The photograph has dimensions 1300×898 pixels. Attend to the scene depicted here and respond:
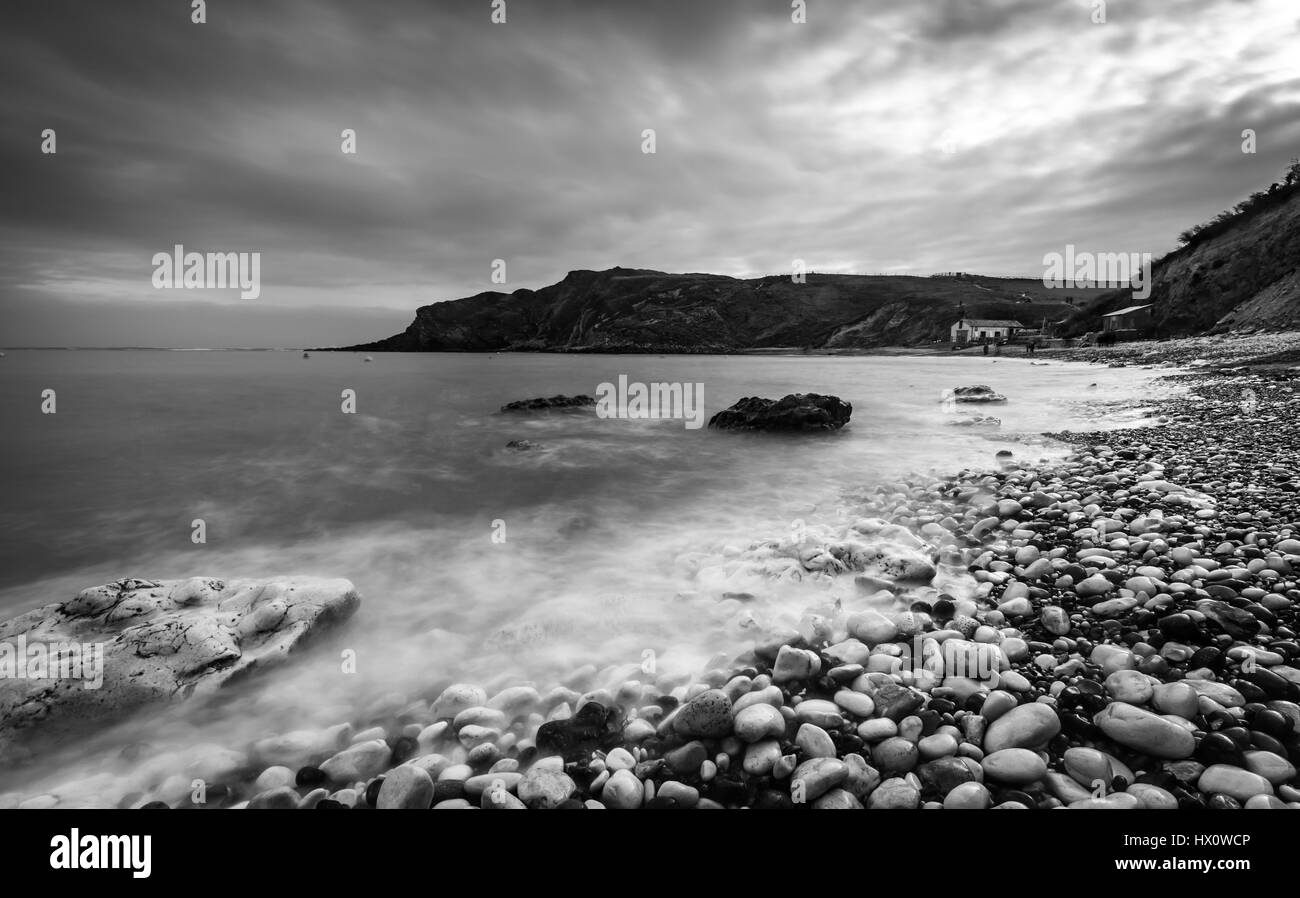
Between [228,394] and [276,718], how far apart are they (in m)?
32.0

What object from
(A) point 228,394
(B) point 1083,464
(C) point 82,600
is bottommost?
(C) point 82,600

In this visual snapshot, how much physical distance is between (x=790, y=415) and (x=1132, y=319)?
5376cm

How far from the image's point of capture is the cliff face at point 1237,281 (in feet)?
103

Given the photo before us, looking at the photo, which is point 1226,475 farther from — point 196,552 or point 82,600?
point 196,552

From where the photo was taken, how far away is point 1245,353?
22.1 metres

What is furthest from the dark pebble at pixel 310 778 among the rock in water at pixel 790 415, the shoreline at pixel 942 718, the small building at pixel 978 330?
the small building at pixel 978 330

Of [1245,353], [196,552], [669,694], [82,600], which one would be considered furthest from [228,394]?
[1245,353]

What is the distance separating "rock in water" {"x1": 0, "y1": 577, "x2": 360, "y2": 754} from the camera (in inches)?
129

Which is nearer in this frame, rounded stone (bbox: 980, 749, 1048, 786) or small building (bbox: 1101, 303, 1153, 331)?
rounded stone (bbox: 980, 749, 1048, 786)

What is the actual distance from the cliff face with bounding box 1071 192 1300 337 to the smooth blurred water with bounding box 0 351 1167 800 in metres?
25.6

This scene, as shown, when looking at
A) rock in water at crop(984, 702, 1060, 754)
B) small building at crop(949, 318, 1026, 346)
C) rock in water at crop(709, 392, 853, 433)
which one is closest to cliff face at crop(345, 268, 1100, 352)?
small building at crop(949, 318, 1026, 346)

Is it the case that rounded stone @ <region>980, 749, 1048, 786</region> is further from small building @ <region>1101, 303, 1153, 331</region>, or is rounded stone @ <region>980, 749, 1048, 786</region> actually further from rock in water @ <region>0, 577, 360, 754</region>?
small building @ <region>1101, 303, 1153, 331</region>

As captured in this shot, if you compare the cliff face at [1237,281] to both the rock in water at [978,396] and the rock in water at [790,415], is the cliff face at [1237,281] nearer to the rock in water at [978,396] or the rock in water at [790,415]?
the rock in water at [978,396]

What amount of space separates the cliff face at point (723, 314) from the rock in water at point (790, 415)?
94.6 metres
